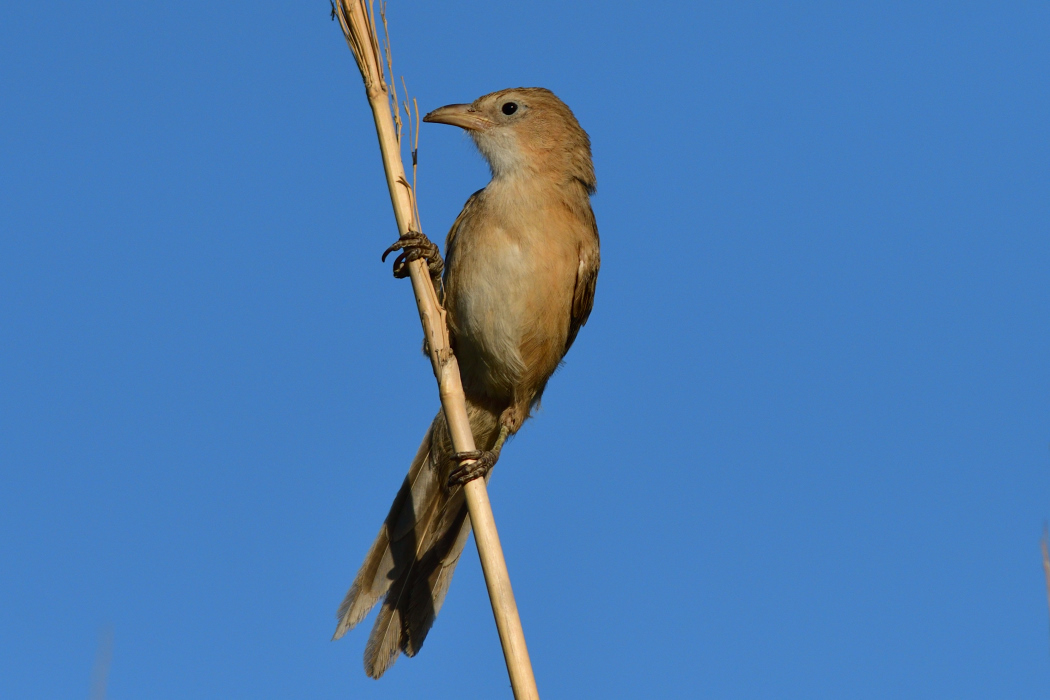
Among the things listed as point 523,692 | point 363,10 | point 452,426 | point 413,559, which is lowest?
point 523,692

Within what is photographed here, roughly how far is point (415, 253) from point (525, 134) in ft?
5.60

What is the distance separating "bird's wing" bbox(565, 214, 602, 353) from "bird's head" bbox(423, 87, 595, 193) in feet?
1.02

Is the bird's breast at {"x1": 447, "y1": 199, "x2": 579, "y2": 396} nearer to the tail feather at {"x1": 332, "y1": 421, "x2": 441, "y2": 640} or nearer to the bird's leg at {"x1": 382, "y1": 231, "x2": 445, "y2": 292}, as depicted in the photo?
the bird's leg at {"x1": 382, "y1": 231, "x2": 445, "y2": 292}

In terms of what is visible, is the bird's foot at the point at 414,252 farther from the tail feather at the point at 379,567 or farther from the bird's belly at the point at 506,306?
the tail feather at the point at 379,567

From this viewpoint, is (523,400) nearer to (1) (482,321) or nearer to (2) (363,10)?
(1) (482,321)

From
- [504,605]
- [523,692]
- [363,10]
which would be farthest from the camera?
[363,10]

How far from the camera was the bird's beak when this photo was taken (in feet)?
16.9

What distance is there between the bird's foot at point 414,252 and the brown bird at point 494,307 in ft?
0.05

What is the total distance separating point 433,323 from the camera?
347cm

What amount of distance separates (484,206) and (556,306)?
590 mm

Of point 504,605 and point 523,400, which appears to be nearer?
point 504,605

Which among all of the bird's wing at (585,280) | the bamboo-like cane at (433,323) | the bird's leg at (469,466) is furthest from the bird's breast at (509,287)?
the bamboo-like cane at (433,323)

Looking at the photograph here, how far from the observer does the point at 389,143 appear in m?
3.36

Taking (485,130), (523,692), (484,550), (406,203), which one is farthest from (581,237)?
(523,692)
